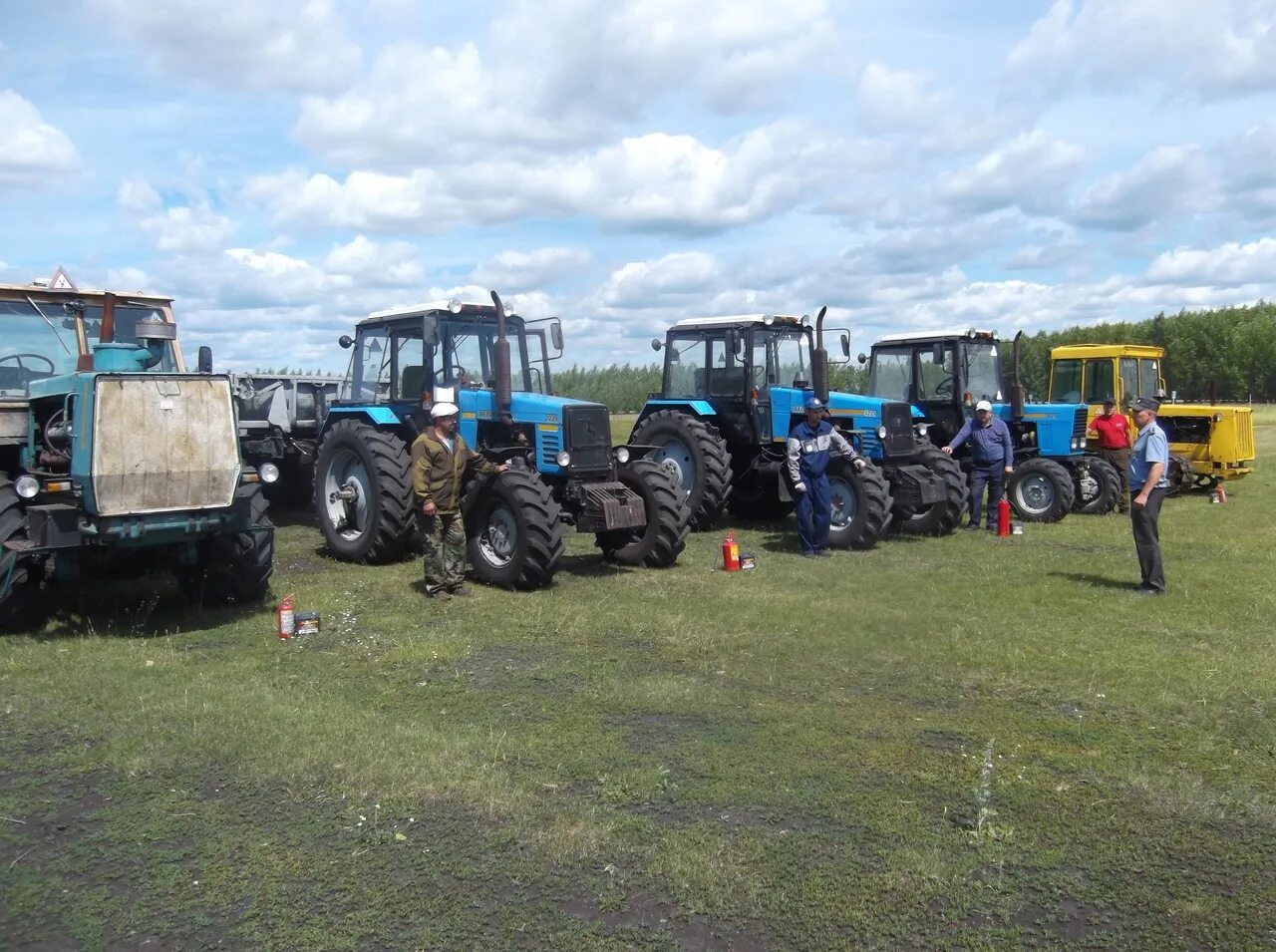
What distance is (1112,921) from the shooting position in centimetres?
377

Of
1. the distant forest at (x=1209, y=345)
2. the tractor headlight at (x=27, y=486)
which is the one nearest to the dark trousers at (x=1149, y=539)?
the tractor headlight at (x=27, y=486)

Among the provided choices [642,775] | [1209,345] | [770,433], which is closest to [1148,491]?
[770,433]

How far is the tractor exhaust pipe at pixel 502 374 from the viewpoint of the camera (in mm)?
9695

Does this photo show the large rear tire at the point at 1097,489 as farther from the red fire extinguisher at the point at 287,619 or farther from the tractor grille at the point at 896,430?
the red fire extinguisher at the point at 287,619

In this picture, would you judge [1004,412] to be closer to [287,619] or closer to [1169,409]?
[1169,409]

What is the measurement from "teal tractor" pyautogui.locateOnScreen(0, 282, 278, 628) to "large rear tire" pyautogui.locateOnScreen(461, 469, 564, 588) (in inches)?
73.6

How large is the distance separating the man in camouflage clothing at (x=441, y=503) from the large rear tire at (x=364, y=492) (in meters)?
1.16

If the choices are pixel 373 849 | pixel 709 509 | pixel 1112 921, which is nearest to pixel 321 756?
pixel 373 849

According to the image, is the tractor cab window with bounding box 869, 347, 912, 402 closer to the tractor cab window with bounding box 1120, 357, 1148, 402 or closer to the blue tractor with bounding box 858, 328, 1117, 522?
the blue tractor with bounding box 858, 328, 1117, 522

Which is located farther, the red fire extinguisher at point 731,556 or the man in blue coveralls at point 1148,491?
the red fire extinguisher at point 731,556

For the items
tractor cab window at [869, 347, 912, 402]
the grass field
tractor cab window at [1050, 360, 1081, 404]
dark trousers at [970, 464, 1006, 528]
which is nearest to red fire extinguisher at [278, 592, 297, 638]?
the grass field

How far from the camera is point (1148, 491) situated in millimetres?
9172

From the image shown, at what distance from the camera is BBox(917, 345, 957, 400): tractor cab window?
14945mm

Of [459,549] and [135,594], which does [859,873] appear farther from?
[135,594]
